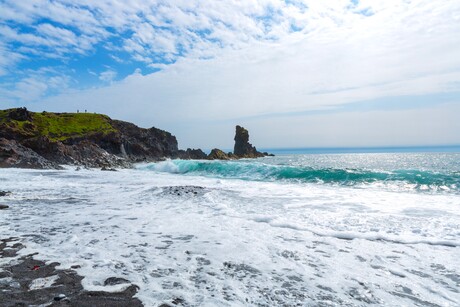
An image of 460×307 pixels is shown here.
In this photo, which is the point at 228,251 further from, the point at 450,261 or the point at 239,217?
the point at 450,261

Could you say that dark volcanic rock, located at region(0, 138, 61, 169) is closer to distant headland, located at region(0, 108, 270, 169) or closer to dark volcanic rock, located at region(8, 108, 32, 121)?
distant headland, located at region(0, 108, 270, 169)

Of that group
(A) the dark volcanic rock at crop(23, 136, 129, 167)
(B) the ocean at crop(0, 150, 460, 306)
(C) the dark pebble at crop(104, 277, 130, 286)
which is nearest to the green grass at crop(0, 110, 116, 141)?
(A) the dark volcanic rock at crop(23, 136, 129, 167)

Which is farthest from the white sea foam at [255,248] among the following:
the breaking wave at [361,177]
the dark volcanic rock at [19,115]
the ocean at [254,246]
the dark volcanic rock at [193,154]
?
the dark volcanic rock at [193,154]

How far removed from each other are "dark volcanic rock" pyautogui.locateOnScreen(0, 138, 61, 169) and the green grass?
2353cm

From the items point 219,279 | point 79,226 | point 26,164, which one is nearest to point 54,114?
point 26,164

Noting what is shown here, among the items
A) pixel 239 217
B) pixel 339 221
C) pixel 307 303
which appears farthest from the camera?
pixel 239 217

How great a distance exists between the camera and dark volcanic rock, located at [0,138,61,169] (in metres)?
31.4

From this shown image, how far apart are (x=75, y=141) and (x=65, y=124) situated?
1600 cm

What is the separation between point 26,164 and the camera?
32031mm

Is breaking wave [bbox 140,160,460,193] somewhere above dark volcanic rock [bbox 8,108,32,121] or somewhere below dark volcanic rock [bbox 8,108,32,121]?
below

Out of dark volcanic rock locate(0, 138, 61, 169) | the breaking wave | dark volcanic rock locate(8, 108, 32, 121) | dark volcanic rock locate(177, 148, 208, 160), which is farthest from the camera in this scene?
dark volcanic rock locate(177, 148, 208, 160)

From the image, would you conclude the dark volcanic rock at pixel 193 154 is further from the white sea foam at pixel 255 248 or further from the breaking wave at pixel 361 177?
the white sea foam at pixel 255 248

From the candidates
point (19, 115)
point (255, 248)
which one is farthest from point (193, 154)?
point (255, 248)

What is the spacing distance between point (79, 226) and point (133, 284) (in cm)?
447
